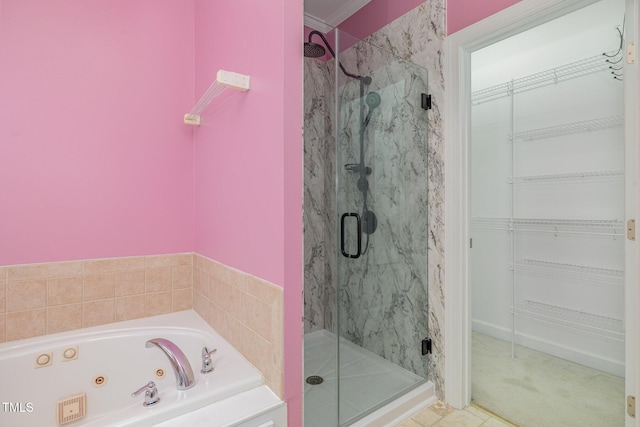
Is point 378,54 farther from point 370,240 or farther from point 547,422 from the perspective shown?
point 547,422

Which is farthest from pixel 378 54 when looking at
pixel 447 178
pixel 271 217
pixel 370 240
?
pixel 271 217

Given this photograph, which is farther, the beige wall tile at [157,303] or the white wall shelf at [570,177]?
the white wall shelf at [570,177]

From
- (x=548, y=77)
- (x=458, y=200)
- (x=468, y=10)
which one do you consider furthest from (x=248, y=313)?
(x=548, y=77)

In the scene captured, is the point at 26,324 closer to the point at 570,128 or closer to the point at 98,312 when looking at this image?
the point at 98,312

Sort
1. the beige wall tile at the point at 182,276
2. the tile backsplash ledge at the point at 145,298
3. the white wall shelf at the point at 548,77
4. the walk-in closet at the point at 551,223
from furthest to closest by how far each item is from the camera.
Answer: the white wall shelf at the point at 548,77
the walk-in closet at the point at 551,223
the beige wall tile at the point at 182,276
the tile backsplash ledge at the point at 145,298

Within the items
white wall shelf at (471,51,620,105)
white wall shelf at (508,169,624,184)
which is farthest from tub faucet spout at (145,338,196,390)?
white wall shelf at (471,51,620,105)

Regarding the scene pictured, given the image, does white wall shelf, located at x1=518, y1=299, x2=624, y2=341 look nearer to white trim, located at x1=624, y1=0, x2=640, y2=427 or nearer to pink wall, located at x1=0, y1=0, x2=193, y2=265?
white trim, located at x1=624, y1=0, x2=640, y2=427

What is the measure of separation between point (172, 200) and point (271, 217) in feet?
3.61

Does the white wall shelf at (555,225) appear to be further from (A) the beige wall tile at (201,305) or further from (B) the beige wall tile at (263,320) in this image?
(A) the beige wall tile at (201,305)

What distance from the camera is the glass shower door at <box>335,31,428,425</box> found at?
198 cm

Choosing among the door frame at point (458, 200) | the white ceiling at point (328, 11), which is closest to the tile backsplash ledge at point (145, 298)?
the door frame at point (458, 200)

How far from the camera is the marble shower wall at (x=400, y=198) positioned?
1964 mm

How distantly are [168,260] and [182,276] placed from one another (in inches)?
5.7

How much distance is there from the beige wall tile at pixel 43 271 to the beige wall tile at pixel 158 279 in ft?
1.17
